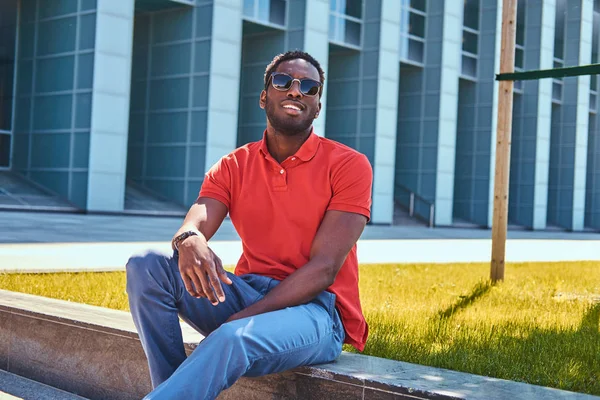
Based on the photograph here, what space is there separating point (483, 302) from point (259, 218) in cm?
367

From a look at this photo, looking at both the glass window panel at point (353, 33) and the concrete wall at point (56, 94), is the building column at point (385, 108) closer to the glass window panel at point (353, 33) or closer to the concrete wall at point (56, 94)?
the glass window panel at point (353, 33)

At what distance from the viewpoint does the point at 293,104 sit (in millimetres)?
3873

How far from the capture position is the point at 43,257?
9.56m

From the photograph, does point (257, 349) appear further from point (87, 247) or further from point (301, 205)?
point (87, 247)

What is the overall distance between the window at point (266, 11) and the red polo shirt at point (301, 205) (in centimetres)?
2398

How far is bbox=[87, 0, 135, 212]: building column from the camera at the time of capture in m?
23.3

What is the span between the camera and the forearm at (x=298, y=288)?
3488 millimetres

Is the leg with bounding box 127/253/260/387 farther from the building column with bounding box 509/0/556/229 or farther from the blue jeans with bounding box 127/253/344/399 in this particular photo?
the building column with bounding box 509/0/556/229

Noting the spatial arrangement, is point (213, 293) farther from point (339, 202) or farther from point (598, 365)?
point (598, 365)

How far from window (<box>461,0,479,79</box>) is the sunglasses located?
33.2m

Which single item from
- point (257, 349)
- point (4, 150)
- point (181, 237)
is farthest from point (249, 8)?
point (257, 349)

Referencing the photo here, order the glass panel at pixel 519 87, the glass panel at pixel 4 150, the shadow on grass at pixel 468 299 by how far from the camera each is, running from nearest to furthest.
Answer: the shadow on grass at pixel 468 299
the glass panel at pixel 4 150
the glass panel at pixel 519 87

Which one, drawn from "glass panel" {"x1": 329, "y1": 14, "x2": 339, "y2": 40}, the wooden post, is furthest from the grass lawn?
"glass panel" {"x1": 329, "y1": 14, "x2": 339, "y2": 40}

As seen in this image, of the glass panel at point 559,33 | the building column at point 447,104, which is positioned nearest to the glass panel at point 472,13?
the building column at point 447,104
